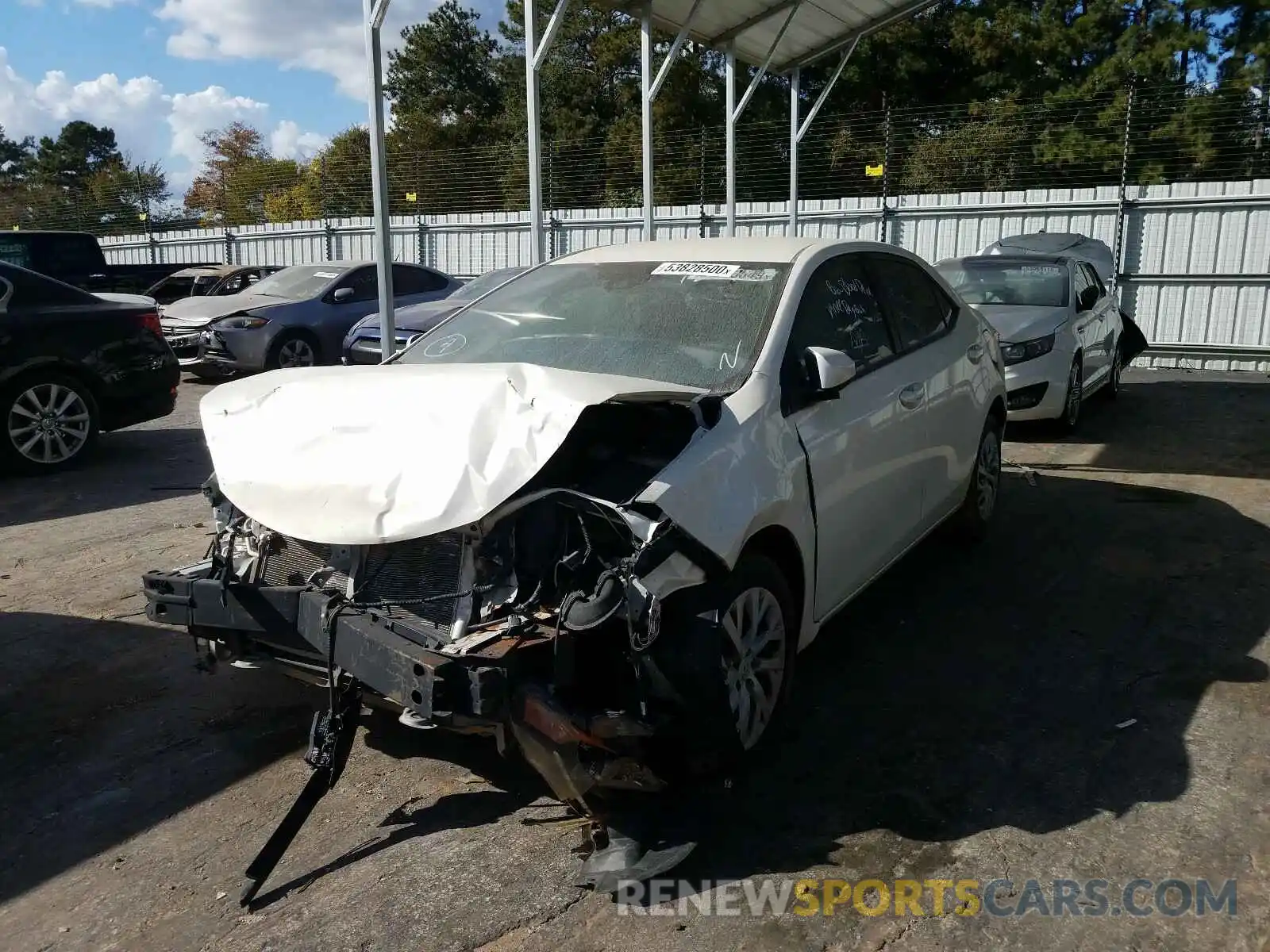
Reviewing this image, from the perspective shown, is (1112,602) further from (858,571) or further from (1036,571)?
(858,571)

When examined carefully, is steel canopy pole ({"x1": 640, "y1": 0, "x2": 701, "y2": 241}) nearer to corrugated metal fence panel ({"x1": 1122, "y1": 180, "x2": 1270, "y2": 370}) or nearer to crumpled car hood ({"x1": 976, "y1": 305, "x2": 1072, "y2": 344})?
crumpled car hood ({"x1": 976, "y1": 305, "x2": 1072, "y2": 344})

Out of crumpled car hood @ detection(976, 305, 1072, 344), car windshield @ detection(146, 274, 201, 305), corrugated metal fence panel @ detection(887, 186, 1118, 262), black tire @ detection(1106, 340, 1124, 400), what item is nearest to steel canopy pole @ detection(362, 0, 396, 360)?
crumpled car hood @ detection(976, 305, 1072, 344)

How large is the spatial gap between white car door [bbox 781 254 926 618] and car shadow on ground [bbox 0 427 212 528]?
5.12 m

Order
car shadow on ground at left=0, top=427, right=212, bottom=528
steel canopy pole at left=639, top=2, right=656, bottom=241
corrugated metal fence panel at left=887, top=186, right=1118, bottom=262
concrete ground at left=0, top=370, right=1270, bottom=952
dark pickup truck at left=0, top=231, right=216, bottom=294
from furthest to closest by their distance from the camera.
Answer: corrugated metal fence panel at left=887, top=186, right=1118, bottom=262 < dark pickup truck at left=0, top=231, right=216, bottom=294 < steel canopy pole at left=639, top=2, right=656, bottom=241 < car shadow on ground at left=0, top=427, right=212, bottom=528 < concrete ground at left=0, top=370, right=1270, bottom=952

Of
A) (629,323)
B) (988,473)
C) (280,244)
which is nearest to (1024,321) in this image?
(988,473)

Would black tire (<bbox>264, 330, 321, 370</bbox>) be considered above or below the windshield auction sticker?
below

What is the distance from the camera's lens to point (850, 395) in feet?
13.8

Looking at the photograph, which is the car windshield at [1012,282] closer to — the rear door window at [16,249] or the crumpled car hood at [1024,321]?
the crumpled car hood at [1024,321]

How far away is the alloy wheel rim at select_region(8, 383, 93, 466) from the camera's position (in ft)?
25.6

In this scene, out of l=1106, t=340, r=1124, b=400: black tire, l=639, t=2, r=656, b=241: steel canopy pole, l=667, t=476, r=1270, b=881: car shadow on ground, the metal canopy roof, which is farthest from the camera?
l=1106, t=340, r=1124, b=400: black tire

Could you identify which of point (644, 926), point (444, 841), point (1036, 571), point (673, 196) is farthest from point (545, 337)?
point (673, 196)

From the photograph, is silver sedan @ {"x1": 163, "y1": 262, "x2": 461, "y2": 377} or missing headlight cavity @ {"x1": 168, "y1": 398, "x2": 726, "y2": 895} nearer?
missing headlight cavity @ {"x1": 168, "y1": 398, "x2": 726, "y2": 895}

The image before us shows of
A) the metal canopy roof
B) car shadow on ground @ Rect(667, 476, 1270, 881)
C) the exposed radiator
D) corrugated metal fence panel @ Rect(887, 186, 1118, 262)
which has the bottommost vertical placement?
car shadow on ground @ Rect(667, 476, 1270, 881)

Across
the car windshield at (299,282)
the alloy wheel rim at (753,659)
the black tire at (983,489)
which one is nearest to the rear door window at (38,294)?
the car windshield at (299,282)
